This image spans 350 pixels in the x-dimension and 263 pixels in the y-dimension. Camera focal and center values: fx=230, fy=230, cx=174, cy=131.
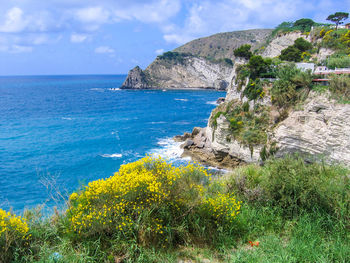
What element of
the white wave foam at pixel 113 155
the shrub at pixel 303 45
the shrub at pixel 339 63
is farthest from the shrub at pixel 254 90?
the shrub at pixel 303 45

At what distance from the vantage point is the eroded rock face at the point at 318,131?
60.6 ft

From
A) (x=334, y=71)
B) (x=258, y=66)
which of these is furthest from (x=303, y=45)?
(x=334, y=71)

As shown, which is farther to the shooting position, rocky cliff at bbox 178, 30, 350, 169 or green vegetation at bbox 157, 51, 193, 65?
green vegetation at bbox 157, 51, 193, 65

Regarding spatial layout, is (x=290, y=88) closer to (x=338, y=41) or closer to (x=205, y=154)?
(x=205, y=154)

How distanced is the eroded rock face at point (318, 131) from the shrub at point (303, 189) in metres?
12.7

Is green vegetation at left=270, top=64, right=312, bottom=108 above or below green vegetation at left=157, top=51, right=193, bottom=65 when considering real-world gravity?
below

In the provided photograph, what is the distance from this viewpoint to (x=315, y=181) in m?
6.76

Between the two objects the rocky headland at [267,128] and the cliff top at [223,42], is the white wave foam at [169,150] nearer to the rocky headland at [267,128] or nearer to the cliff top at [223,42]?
the rocky headland at [267,128]

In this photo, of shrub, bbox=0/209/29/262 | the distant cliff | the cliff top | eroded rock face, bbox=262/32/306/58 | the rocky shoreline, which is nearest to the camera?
shrub, bbox=0/209/29/262

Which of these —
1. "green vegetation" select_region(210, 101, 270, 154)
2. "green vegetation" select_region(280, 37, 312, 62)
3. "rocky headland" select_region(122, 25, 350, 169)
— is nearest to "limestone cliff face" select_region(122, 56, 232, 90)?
"green vegetation" select_region(280, 37, 312, 62)

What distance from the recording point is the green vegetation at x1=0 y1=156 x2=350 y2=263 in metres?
5.19

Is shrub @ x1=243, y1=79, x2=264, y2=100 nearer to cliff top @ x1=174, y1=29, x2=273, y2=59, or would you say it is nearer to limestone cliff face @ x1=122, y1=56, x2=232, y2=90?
limestone cliff face @ x1=122, y1=56, x2=232, y2=90

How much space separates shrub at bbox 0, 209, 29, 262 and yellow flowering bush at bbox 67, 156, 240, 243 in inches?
41.6

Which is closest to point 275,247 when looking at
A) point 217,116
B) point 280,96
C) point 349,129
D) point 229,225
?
point 229,225
